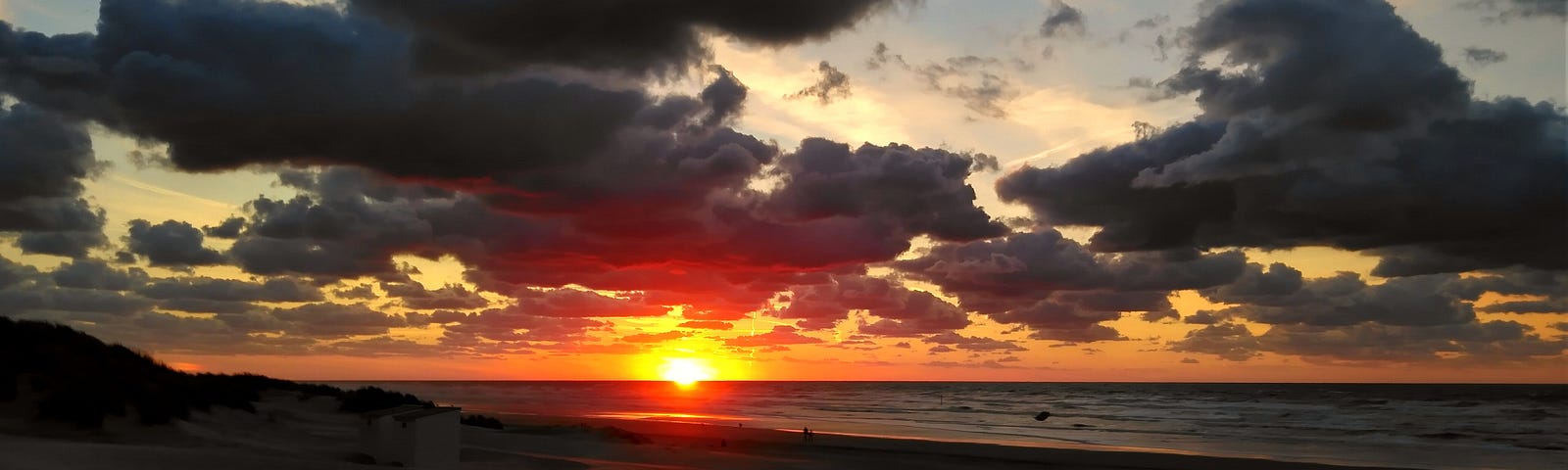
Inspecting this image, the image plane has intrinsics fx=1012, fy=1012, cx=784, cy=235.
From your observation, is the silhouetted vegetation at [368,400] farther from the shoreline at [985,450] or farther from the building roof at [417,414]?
the building roof at [417,414]

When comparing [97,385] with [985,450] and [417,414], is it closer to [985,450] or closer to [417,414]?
[417,414]

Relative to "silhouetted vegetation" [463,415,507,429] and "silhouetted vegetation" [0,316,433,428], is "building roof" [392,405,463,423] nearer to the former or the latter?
"silhouetted vegetation" [0,316,433,428]

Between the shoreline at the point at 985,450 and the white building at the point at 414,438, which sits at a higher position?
the white building at the point at 414,438

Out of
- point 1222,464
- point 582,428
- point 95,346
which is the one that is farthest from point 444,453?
point 1222,464

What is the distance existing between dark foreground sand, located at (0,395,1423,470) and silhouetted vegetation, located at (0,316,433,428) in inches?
26.6

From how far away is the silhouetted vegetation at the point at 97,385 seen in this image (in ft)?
85.5

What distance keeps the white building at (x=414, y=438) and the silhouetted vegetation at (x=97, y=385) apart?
6045 mm

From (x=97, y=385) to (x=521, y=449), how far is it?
42.8ft

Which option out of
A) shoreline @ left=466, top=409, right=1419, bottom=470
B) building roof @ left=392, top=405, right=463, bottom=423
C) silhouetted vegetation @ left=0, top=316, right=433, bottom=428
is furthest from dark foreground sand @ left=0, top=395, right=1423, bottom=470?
building roof @ left=392, top=405, right=463, bottom=423

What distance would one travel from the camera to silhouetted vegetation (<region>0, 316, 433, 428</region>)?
2606cm

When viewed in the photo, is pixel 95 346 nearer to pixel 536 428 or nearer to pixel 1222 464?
pixel 536 428

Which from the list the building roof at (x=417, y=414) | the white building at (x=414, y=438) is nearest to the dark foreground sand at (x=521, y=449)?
the white building at (x=414, y=438)

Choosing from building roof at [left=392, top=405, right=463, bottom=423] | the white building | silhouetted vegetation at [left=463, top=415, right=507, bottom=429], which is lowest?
silhouetted vegetation at [left=463, top=415, right=507, bottom=429]

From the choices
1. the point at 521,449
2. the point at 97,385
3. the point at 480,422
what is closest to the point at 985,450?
the point at 521,449
